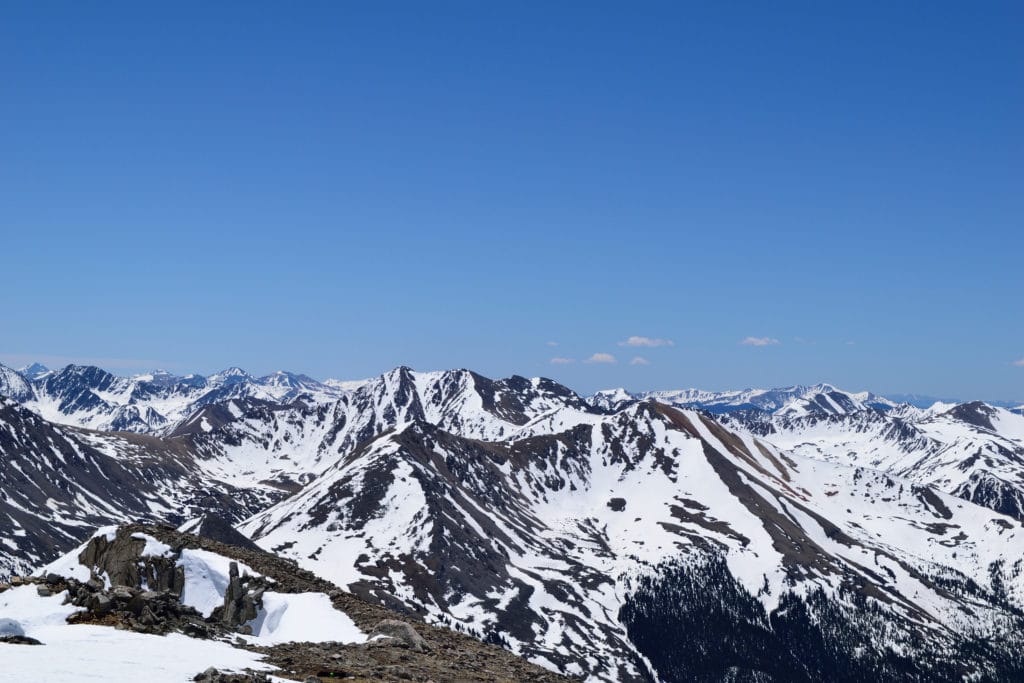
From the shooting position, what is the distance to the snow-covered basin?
3475 cm

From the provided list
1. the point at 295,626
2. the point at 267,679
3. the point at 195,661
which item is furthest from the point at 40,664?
the point at 295,626

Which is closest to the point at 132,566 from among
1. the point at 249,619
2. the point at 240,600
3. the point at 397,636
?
the point at 240,600

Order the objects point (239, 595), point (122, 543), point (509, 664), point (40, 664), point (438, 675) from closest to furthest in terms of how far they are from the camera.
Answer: point (40, 664), point (438, 675), point (509, 664), point (239, 595), point (122, 543)

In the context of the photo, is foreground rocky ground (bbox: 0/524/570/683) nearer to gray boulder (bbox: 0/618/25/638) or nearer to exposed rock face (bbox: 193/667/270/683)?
exposed rock face (bbox: 193/667/270/683)

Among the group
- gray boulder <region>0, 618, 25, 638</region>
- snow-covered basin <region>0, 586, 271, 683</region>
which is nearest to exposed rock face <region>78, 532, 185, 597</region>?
snow-covered basin <region>0, 586, 271, 683</region>

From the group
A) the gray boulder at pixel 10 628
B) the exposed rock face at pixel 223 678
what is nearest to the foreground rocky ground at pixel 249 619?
the exposed rock face at pixel 223 678

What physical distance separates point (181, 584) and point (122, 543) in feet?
26.9

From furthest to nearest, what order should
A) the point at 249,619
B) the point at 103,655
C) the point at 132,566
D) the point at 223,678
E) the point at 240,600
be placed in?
1. the point at 132,566
2. the point at 240,600
3. the point at 249,619
4. the point at 103,655
5. the point at 223,678

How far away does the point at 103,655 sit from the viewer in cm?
3862

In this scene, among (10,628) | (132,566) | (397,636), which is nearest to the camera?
(10,628)

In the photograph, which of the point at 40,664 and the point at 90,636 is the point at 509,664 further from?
the point at 40,664

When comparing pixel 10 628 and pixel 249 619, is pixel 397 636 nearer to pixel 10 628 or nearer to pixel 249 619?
pixel 249 619

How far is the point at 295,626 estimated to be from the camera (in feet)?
202

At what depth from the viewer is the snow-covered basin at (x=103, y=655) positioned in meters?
34.8
